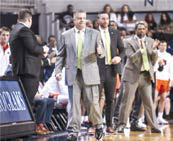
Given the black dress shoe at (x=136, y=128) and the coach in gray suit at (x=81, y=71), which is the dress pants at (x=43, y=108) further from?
the black dress shoe at (x=136, y=128)

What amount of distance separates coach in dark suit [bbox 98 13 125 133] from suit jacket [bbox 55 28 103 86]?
148 cm

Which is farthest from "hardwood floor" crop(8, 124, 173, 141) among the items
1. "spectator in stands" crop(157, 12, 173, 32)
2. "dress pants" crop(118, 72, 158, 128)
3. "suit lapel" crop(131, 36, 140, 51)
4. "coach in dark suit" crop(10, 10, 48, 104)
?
"spectator in stands" crop(157, 12, 173, 32)

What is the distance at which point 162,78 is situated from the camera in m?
14.3

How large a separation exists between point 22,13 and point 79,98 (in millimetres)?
1618

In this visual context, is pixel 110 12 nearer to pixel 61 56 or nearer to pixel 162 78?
pixel 162 78

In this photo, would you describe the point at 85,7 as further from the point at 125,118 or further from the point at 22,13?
the point at 22,13

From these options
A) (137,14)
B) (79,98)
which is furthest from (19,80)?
(137,14)

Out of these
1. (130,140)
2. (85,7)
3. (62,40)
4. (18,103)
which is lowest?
(130,140)

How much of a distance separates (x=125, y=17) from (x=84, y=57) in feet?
28.4

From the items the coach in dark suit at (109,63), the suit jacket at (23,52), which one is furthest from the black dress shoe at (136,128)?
the suit jacket at (23,52)

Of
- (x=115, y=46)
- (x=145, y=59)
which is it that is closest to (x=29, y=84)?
(x=115, y=46)

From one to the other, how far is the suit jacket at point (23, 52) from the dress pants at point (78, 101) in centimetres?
71

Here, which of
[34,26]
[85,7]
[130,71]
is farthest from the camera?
[85,7]

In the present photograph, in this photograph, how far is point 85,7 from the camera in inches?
741
